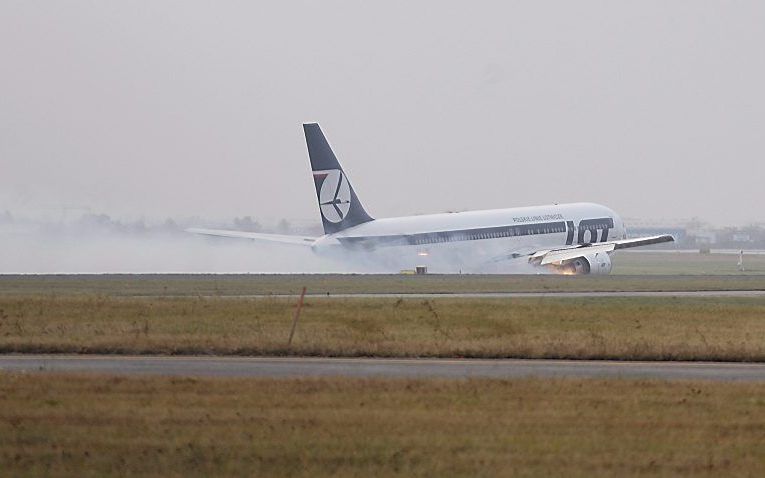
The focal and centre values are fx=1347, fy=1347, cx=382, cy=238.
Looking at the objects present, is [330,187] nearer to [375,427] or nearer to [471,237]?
[471,237]

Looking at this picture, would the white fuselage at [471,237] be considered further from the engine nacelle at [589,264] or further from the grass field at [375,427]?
the grass field at [375,427]

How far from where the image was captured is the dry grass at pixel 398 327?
31922 mm

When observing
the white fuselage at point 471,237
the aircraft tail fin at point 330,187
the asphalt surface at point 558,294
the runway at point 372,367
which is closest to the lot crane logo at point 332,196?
the aircraft tail fin at point 330,187

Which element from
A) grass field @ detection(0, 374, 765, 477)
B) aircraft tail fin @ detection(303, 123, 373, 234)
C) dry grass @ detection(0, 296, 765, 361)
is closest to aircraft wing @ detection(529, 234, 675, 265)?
aircraft tail fin @ detection(303, 123, 373, 234)

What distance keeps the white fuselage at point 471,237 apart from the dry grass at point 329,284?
86.9 inches

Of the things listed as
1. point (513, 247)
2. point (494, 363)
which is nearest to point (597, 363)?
point (494, 363)

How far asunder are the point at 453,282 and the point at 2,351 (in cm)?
3577

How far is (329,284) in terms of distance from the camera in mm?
62688

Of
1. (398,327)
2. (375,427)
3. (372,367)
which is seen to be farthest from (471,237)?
(375,427)

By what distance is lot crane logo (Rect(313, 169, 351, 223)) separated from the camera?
235 feet

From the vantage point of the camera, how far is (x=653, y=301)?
164 feet

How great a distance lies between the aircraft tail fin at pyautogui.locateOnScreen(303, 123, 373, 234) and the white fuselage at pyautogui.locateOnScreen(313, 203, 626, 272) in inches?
28.2

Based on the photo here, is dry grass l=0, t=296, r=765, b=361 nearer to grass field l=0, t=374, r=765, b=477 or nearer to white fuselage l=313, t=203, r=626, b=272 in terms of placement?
grass field l=0, t=374, r=765, b=477

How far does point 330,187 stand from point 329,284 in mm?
10175
